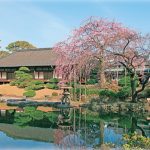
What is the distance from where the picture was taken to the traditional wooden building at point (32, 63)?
145ft

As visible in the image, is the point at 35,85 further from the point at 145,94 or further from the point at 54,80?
the point at 145,94

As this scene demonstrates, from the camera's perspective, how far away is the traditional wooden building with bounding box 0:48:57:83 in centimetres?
4406

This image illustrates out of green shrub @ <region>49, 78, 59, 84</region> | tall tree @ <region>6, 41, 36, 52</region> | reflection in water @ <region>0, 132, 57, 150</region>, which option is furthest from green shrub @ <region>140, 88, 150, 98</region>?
tall tree @ <region>6, 41, 36, 52</region>

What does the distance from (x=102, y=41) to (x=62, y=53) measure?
22.4ft

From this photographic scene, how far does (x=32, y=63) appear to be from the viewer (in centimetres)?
4525

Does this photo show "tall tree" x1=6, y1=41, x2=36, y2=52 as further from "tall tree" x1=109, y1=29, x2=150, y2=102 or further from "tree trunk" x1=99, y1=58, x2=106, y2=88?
"tall tree" x1=109, y1=29, x2=150, y2=102

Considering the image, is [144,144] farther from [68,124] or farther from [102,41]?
[102,41]

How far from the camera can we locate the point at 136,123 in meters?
19.3

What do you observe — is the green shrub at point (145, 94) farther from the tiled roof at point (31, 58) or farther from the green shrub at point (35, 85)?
the tiled roof at point (31, 58)

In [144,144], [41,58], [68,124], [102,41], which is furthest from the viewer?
[41,58]

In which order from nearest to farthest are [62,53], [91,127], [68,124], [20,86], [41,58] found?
[91,127], [68,124], [62,53], [20,86], [41,58]

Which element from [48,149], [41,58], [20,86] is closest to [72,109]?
[48,149]

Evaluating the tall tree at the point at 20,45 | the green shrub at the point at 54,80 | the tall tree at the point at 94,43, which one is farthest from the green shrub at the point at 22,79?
the tall tree at the point at 20,45

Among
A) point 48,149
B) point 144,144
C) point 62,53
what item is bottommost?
point 48,149
